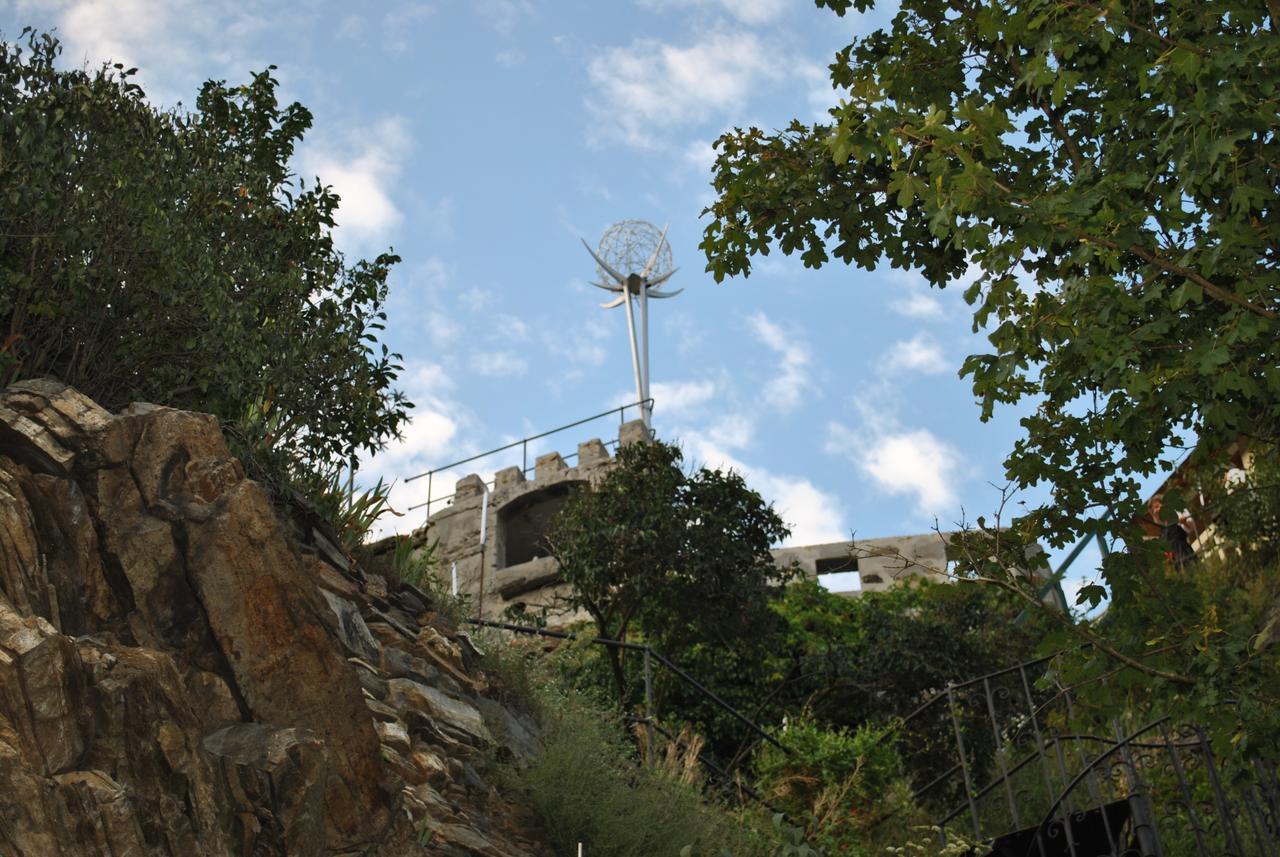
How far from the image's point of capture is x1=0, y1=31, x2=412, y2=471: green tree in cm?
849

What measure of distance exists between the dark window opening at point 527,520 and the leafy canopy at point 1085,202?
732 inches

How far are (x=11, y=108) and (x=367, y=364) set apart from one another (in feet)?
11.1

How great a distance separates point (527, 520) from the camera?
27.7m

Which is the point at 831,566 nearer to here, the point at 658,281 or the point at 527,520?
the point at 527,520

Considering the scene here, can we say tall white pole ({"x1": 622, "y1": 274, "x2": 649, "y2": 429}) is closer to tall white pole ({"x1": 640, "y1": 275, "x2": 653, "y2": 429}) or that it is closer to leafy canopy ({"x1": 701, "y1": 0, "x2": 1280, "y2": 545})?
tall white pole ({"x1": 640, "y1": 275, "x2": 653, "y2": 429})

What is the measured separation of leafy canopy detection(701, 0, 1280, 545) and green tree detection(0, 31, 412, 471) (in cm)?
373

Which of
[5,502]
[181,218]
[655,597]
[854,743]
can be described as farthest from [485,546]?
[5,502]

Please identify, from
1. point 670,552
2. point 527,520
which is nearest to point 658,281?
point 527,520

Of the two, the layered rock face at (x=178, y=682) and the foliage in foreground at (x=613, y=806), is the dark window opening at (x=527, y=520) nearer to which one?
the foliage in foreground at (x=613, y=806)

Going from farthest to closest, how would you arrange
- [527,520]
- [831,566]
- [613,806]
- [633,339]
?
[633,339] < [527,520] < [831,566] < [613,806]

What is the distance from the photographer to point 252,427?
925cm

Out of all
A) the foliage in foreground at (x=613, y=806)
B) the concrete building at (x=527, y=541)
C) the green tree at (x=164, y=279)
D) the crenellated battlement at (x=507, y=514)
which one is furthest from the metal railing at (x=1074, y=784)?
the crenellated battlement at (x=507, y=514)

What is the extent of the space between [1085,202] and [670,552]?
9887mm

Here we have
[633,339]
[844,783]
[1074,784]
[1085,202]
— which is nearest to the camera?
[1085,202]
